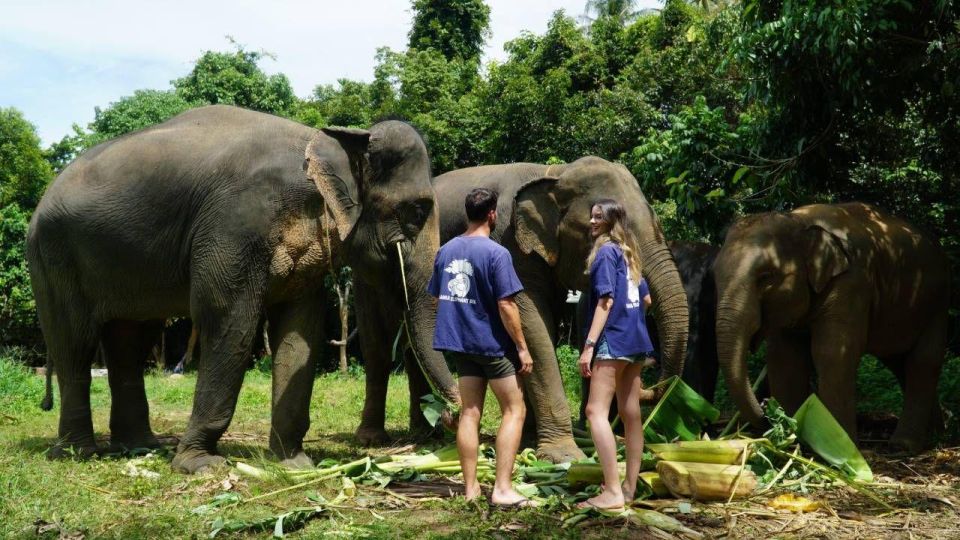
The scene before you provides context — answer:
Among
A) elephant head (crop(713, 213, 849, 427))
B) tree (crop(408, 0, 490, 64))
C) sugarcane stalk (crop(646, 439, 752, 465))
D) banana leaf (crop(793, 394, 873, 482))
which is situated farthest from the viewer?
tree (crop(408, 0, 490, 64))

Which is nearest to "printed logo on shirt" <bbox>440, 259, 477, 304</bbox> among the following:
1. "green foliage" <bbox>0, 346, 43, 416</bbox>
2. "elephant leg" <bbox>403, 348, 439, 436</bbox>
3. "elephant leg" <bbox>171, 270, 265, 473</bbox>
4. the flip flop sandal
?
the flip flop sandal

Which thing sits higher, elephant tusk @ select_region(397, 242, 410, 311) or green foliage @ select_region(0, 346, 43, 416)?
elephant tusk @ select_region(397, 242, 410, 311)

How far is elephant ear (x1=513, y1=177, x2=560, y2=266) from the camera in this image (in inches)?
328

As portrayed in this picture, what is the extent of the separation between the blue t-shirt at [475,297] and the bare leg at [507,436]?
0.66 ft

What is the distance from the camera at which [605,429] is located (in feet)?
18.7

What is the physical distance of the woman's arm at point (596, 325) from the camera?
222 inches

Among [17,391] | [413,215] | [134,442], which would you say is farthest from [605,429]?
[17,391]

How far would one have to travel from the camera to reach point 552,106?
2123cm

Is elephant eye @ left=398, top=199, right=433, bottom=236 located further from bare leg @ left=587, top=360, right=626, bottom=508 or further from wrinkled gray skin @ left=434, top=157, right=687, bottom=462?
bare leg @ left=587, top=360, right=626, bottom=508

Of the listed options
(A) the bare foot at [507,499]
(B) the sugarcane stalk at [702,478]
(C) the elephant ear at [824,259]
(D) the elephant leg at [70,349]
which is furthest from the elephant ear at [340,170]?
(C) the elephant ear at [824,259]

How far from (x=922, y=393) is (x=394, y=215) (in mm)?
5280

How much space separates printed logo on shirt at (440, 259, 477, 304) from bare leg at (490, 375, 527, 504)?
53cm

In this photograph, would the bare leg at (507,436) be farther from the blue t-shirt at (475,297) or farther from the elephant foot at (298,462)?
the elephant foot at (298,462)

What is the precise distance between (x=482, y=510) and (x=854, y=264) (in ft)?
15.8
